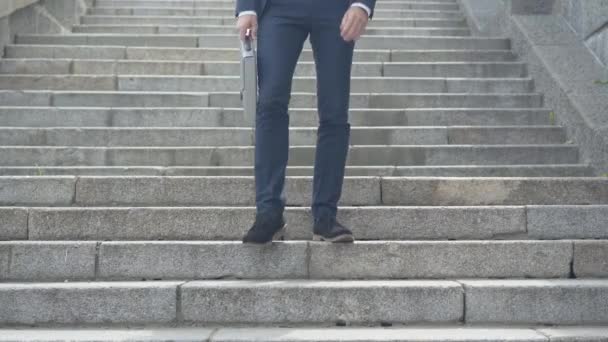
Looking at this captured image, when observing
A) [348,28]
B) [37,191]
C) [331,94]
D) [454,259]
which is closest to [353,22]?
[348,28]

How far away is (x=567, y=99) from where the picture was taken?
6695mm

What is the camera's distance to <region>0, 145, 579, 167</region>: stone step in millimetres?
6285

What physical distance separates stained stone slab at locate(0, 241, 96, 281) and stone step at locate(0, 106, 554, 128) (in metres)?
2.51

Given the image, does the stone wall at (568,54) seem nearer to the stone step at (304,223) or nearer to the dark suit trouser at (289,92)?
the stone step at (304,223)

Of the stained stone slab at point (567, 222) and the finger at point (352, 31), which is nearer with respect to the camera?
the finger at point (352, 31)

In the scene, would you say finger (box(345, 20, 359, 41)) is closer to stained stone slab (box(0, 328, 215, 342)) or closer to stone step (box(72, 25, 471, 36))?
stained stone slab (box(0, 328, 215, 342))

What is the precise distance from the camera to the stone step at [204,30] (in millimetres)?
9570

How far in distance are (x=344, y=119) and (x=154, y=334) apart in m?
1.36

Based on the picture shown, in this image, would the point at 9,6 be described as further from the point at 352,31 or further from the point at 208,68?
the point at 352,31

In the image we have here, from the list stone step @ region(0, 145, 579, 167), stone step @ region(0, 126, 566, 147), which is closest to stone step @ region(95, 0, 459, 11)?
stone step @ region(0, 126, 566, 147)

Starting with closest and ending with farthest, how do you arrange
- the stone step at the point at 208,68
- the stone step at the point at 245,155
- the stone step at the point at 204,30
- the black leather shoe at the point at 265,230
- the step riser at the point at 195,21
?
the black leather shoe at the point at 265,230 → the stone step at the point at 245,155 → the stone step at the point at 208,68 → the stone step at the point at 204,30 → the step riser at the point at 195,21

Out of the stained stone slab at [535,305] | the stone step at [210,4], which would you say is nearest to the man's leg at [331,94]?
the stained stone slab at [535,305]

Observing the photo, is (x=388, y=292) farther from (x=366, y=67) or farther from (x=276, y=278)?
(x=366, y=67)

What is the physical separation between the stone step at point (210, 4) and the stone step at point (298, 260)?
6450 millimetres
